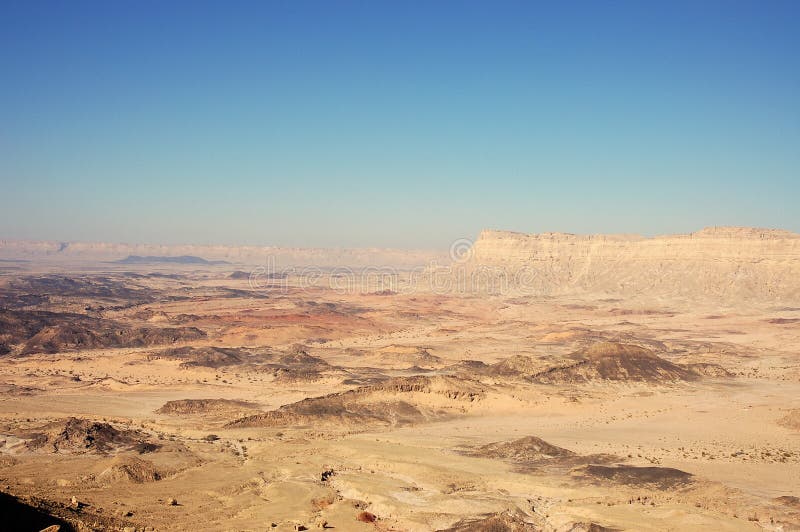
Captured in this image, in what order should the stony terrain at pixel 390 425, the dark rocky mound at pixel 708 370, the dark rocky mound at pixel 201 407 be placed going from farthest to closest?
1. the dark rocky mound at pixel 708 370
2. the dark rocky mound at pixel 201 407
3. the stony terrain at pixel 390 425

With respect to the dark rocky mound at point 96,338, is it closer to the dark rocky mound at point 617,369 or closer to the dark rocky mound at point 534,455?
the dark rocky mound at point 617,369

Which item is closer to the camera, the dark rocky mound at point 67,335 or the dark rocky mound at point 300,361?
the dark rocky mound at point 300,361

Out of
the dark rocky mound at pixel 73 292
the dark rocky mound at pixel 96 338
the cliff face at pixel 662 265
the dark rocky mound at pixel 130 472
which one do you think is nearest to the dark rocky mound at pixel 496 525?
the dark rocky mound at pixel 130 472

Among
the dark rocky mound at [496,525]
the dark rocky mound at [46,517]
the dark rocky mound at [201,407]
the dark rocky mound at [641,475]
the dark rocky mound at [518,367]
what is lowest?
the dark rocky mound at [201,407]

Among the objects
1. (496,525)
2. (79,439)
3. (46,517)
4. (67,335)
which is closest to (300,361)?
(67,335)

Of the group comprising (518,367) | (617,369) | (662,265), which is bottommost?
(518,367)

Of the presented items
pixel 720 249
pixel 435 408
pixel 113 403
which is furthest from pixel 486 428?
pixel 720 249

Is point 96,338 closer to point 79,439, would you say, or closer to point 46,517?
point 79,439

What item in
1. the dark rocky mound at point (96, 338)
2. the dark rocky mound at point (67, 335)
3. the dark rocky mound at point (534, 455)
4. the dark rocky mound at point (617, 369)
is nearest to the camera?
the dark rocky mound at point (534, 455)
